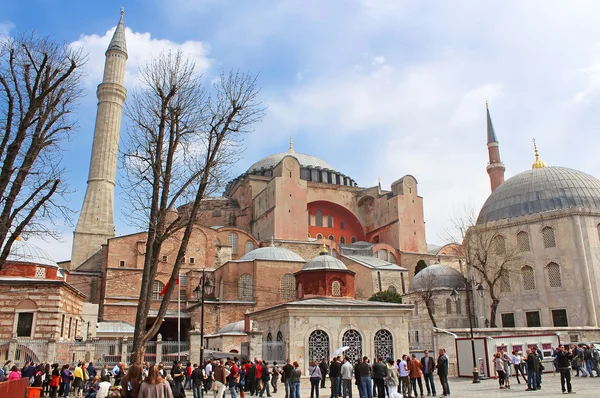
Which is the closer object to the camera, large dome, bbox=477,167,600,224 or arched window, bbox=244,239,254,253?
large dome, bbox=477,167,600,224

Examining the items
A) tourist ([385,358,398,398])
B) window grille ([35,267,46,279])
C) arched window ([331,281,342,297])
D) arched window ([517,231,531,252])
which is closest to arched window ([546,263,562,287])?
arched window ([517,231,531,252])

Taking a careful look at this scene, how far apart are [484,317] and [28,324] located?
72.8 feet

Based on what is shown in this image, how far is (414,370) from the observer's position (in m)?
12.0

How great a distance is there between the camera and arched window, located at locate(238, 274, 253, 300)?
30312mm

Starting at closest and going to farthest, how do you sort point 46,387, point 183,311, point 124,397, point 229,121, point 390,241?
1. point 124,397
2. point 229,121
3. point 46,387
4. point 183,311
5. point 390,241

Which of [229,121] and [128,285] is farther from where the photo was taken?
[128,285]

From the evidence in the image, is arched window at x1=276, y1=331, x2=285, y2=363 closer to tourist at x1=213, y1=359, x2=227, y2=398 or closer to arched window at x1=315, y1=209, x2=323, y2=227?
tourist at x1=213, y1=359, x2=227, y2=398

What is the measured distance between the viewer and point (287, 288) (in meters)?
30.5

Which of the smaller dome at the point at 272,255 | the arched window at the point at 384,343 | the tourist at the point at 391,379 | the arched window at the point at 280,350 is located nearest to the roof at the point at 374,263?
the smaller dome at the point at 272,255

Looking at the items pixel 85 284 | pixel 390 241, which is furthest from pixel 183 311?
pixel 390 241

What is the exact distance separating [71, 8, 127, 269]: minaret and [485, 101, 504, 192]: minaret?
2811 cm

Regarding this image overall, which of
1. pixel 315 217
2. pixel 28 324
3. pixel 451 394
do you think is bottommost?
pixel 451 394

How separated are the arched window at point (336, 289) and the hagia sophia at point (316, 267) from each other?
0.11 metres

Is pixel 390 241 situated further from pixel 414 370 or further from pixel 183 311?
pixel 414 370
